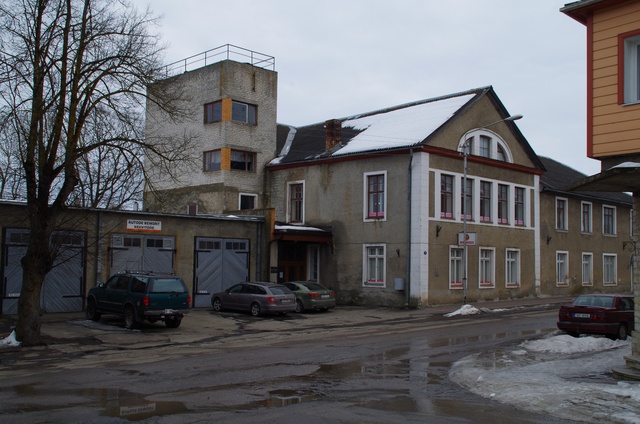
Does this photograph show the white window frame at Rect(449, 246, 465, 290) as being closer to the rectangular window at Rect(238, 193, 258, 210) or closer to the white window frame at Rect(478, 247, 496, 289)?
the white window frame at Rect(478, 247, 496, 289)

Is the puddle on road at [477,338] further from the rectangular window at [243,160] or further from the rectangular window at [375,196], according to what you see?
the rectangular window at [243,160]

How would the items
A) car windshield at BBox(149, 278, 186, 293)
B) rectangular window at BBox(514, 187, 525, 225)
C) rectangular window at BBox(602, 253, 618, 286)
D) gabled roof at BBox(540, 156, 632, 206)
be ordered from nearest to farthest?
car windshield at BBox(149, 278, 186, 293)
rectangular window at BBox(514, 187, 525, 225)
gabled roof at BBox(540, 156, 632, 206)
rectangular window at BBox(602, 253, 618, 286)

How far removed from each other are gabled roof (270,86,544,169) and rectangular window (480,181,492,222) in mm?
4185

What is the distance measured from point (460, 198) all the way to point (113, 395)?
82.9 feet

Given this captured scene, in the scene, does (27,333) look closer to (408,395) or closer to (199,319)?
(199,319)

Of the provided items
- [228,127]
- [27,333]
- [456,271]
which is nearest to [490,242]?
[456,271]

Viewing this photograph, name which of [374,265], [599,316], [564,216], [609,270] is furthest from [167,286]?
[609,270]

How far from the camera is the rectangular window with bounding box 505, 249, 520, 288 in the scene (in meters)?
36.5

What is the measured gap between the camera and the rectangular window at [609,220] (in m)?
45.9

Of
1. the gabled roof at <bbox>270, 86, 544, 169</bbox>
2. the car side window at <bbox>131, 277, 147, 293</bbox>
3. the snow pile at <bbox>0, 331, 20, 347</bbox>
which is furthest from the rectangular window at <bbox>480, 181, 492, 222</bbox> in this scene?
the snow pile at <bbox>0, 331, 20, 347</bbox>

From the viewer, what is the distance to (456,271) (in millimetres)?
33156

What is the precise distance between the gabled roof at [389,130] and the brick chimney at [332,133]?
0.25 meters

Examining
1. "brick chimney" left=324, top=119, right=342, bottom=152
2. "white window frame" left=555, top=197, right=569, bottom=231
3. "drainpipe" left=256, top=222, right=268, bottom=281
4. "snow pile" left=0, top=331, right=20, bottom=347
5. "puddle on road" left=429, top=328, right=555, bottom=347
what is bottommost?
"puddle on road" left=429, top=328, right=555, bottom=347

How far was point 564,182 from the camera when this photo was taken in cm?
4547
